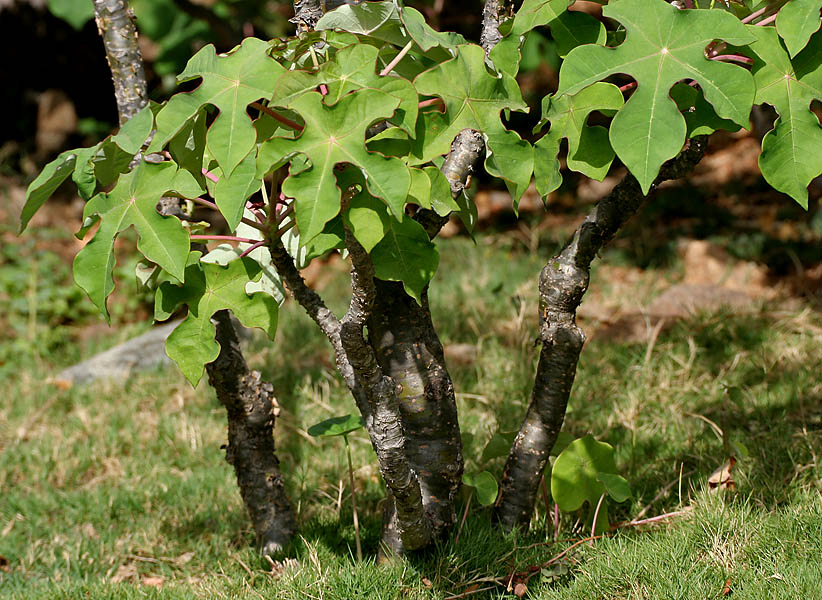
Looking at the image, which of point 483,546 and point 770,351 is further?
point 770,351

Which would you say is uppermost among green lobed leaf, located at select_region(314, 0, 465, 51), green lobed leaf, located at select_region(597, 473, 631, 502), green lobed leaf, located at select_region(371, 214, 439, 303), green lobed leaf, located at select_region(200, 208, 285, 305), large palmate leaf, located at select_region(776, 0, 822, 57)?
green lobed leaf, located at select_region(314, 0, 465, 51)

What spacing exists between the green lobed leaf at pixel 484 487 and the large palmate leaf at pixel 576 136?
2.83 feet

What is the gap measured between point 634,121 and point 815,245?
11.0 ft

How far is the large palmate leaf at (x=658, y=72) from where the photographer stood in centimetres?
116

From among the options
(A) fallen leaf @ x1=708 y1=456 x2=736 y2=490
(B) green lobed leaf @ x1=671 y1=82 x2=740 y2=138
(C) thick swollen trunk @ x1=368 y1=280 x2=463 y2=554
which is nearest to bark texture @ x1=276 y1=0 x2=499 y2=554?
(C) thick swollen trunk @ x1=368 y1=280 x2=463 y2=554

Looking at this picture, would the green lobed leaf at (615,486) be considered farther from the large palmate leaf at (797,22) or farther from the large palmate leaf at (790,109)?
the large palmate leaf at (797,22)

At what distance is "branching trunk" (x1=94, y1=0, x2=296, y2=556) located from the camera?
6.85 ft

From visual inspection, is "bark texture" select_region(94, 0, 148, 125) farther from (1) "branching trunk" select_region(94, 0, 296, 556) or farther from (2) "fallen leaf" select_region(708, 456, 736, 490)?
(2) "fallen leaf" select_region(708, 456, 736, 490)

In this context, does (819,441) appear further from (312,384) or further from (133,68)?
(133,68)

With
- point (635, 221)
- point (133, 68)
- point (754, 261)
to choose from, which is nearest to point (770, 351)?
point (754, 261)

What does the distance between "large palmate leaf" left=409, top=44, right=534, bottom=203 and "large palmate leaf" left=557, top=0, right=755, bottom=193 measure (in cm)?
10

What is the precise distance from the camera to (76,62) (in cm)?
673

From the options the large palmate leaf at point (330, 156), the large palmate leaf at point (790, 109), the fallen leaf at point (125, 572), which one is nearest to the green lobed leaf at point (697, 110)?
the large palmate leaf at point (790, 109)

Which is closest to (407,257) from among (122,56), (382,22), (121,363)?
(382,22)
